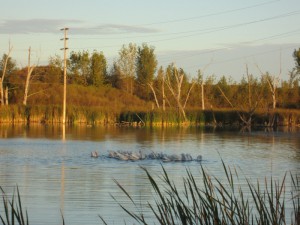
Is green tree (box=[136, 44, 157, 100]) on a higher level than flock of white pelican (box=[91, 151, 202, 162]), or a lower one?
higher

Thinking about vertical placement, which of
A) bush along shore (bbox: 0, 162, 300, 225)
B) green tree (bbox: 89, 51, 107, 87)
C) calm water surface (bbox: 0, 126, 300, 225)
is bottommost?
calm water surface (bbox: 0, 126, 300, 225)

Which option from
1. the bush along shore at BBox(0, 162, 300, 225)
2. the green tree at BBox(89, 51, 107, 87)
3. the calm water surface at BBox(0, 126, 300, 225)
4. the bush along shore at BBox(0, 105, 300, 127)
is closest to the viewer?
the bush along shore at BBox(0, 162, 300, 225)

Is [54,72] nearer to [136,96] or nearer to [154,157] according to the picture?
[136,96]

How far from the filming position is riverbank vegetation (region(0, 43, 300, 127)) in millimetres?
45438

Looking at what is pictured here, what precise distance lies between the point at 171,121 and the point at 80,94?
52.5ft

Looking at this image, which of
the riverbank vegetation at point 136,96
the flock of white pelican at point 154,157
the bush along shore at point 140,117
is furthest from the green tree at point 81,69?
the flock of white pelican at point 154,157

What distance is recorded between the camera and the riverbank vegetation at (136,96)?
45438mm

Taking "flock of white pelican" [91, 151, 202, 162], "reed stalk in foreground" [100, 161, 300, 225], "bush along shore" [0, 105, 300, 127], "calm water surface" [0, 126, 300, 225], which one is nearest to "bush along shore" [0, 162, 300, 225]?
"reed stalk in foreground" [100, 161, 300, 225]

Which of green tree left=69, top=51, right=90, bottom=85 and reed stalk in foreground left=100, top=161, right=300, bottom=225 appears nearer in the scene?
reed stalk in foreground left=100, top=161, right=300, bottom=225

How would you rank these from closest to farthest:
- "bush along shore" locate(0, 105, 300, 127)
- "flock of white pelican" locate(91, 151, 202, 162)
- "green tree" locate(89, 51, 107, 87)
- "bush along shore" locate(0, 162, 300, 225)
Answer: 1. "bush along shore" locate(0, 162, 300, 225)
2. "flock of white pelican" locate(91, 151, 202, 162)
3. "bush along shore" locate(0, 105, 300, 127)
4. "green tree" locate(89, 51, 107, 87)

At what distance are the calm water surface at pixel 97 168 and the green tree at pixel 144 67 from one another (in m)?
39.9

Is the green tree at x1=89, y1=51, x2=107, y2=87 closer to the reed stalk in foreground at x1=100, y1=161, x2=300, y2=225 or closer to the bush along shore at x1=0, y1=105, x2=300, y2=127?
the bush along shore at x1=0, y1=105, x2=300, y2=127

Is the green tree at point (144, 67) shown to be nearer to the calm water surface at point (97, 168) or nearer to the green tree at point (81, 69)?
the green tree at point (81, 69)

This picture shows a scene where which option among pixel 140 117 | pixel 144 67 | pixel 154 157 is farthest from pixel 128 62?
pixel 154 157
